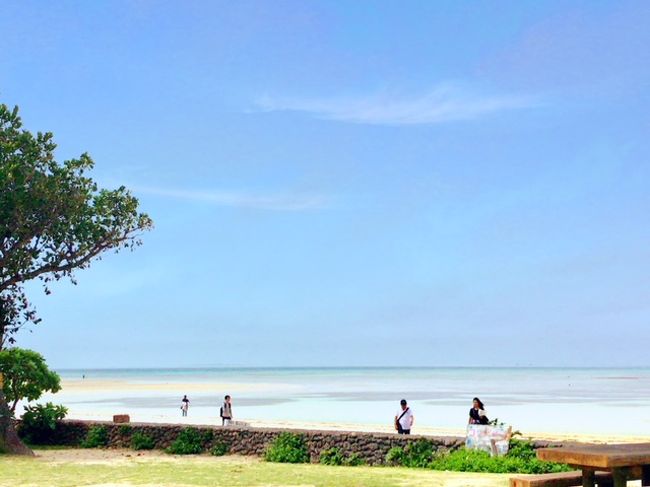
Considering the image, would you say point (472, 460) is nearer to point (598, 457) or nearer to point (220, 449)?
point (220, 449)

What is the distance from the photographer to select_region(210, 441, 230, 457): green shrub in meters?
25.1

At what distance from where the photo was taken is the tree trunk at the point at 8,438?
26.4 meters

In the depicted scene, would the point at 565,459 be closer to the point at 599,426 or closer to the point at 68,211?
the point at 68,211

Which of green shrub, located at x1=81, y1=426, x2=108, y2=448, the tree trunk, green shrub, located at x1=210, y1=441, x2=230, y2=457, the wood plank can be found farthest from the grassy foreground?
the wood plank

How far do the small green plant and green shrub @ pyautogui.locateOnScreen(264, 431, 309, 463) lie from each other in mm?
4653

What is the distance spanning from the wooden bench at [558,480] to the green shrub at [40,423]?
20.7m

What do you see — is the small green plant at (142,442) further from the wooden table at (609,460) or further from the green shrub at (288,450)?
the wooden table at (609,460)

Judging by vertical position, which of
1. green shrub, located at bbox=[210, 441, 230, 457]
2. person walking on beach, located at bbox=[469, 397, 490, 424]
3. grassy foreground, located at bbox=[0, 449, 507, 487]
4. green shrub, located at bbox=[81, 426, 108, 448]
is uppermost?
person walking on beach, located at bbox=[469, 397, 490, 424]

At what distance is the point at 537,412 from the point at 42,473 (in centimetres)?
4326

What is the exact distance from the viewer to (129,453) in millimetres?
26109

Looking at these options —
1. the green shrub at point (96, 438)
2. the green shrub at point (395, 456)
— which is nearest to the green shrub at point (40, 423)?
the green shrub at point (96, 438)

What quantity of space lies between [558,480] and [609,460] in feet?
5.97

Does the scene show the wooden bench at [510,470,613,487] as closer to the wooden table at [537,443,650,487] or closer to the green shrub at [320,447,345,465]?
the wooden table at [537,443,650,487]

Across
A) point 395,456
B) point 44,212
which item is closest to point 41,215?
point 44,212
